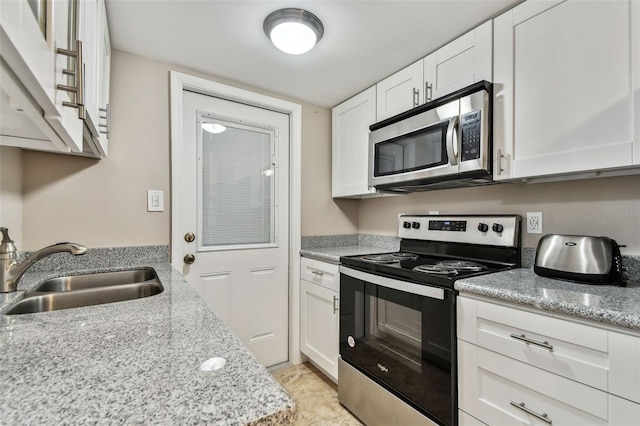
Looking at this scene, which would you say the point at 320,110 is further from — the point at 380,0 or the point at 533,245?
the point at 533,245

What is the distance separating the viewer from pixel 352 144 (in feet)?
7.76

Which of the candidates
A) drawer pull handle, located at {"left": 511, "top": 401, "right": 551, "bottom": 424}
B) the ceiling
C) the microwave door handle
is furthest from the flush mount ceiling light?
drawer pull handle, located at {"left": 511, "top": 401, "right": 551, "bottom": 424}

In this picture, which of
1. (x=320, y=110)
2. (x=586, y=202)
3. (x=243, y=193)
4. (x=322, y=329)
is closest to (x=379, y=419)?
(x=322, y=329)

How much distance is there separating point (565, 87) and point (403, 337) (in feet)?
4.27

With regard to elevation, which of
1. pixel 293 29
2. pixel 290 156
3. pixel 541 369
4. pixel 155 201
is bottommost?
pixel 541 369

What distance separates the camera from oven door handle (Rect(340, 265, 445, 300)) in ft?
4.23

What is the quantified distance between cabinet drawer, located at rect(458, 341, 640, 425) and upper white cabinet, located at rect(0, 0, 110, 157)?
1.48 metres

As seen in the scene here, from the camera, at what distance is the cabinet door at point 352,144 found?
222cm

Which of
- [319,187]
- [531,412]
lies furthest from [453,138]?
[319,187]

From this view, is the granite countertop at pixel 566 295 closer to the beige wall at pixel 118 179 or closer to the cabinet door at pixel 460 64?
the cabinet door at pixel 460 64

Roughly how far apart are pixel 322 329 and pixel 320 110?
179 centimetres

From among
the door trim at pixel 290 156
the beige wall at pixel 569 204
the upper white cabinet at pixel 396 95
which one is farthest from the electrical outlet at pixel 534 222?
the door trim at pixel 290 156

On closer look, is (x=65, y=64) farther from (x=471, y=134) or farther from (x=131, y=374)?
(x=471, y=134)

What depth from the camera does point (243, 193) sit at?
2.25m
